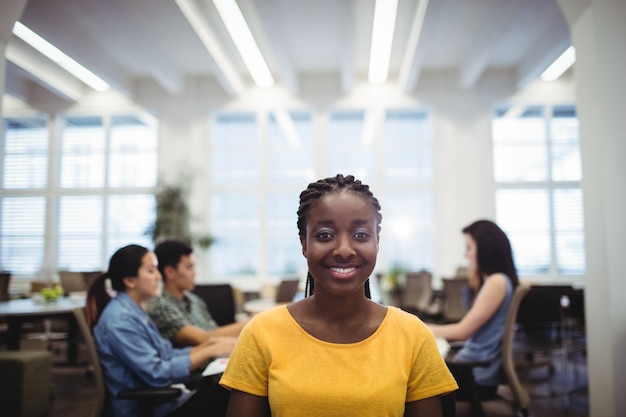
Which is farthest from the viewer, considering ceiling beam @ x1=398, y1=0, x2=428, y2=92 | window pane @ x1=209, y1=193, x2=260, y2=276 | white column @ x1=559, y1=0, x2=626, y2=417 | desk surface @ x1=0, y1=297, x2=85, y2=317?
window pane @ x1=209, y1=193, x2=260, y2=276

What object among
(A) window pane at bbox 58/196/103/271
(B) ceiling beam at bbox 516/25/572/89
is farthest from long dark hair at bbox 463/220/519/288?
(A) window pane at bbox 58/196/103/271

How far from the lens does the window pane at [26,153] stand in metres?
10.9

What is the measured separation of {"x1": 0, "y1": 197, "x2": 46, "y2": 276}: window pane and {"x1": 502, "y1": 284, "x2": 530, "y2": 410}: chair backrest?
10.6 meters

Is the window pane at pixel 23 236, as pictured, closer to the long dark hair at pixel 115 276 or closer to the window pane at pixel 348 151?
the window pane at pixel 348 151

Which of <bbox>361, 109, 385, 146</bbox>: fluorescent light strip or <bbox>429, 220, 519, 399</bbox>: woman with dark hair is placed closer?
<bbox>429, 220, 519, 399</bbox>: woman with dark hair

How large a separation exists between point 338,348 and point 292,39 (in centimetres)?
822

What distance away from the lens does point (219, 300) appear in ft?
12.8

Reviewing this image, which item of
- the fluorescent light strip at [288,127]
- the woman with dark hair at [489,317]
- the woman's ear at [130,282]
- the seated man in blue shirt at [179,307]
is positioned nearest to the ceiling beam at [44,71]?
the fluorescent light strip at [288,127]

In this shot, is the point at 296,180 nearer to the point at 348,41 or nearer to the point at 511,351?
the point at 348,41

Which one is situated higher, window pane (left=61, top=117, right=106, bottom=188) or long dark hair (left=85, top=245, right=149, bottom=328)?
window pane (left=61, top=117, right=106, bottom=188)

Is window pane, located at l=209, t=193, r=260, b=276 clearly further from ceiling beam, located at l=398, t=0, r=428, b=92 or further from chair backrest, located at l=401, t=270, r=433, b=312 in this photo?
ceiling beam, located at l=398, t=0, r=428, b=92

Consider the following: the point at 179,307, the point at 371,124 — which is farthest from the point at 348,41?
the point at 179,307

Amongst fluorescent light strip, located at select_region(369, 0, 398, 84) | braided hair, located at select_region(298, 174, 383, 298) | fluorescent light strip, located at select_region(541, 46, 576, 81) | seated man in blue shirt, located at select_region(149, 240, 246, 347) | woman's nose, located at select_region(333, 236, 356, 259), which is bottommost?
seated man in blue shirt, located at select_region(149, 240, 246, 347)

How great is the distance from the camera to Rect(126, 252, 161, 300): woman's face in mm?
2336
